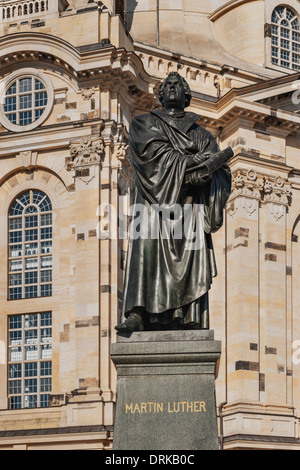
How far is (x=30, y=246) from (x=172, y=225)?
86.3ft

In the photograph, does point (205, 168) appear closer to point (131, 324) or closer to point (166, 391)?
point (131, 324)

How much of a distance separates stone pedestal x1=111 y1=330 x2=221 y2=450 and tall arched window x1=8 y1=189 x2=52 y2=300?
26016mm

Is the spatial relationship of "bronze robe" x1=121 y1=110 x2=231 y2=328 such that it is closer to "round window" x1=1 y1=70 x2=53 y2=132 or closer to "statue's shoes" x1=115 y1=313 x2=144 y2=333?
"statue's shoes" x1=115 y1=313 x2=144 y2=333

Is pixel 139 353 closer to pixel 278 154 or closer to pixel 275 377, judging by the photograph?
pixel 275 377

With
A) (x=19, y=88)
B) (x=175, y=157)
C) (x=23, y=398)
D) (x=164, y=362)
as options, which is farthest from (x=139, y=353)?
(x=19, y=88)

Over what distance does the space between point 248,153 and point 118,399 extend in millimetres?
29684

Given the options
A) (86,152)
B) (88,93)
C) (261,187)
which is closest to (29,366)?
(86,152)

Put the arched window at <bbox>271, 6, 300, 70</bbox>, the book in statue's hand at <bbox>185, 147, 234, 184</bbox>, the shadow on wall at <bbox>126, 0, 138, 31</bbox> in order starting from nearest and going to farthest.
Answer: the book in statue's hand at <bbox>185, 147, 234, 184</bbox> → the arched window at <bbox>271, 6, 300, 70</bbox> → the shadow on wall at <bbox>126, 0, 138, 31</bbox>

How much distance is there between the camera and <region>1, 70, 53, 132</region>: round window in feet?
129

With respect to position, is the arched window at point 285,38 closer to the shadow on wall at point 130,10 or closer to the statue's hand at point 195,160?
the shadow on wall at point 130,10

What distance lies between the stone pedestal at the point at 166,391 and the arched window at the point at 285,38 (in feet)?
117

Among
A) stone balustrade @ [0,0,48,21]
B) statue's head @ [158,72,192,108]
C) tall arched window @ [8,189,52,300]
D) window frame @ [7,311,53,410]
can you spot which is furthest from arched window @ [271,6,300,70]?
statue's head @ [158,72,192,108]

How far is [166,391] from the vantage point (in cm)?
1241

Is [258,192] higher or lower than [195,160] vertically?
higher
